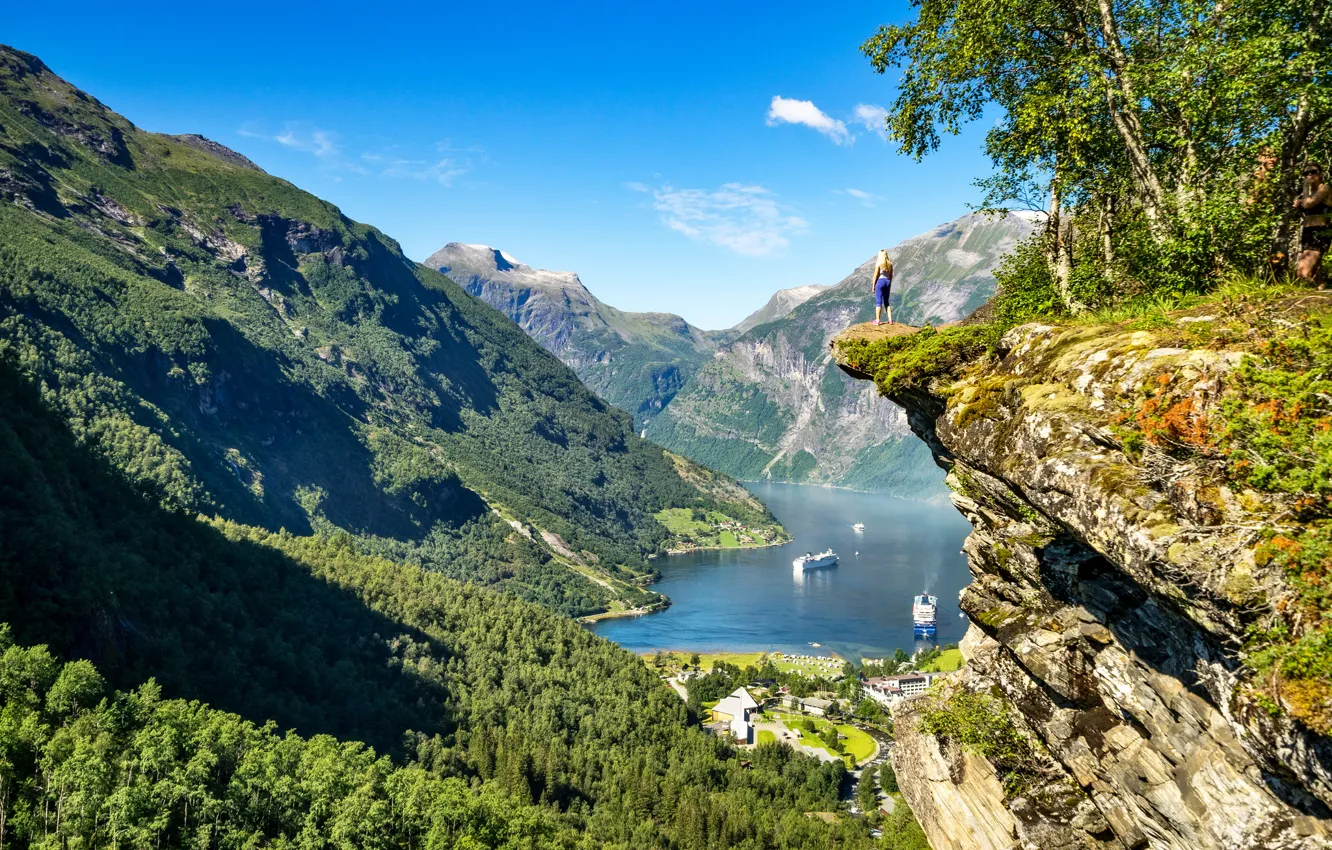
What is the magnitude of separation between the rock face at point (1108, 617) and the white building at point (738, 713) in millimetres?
97561

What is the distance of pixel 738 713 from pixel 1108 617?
10736cm

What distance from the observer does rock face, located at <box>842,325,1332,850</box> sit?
8.84 m

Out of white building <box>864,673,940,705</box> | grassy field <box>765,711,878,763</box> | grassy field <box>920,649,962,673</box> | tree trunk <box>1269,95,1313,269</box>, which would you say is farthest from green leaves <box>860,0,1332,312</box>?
grassy field <box>920,649,962,673</box>

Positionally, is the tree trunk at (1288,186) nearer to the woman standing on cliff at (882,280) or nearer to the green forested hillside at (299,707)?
the woman standing on cliff at (882,280)

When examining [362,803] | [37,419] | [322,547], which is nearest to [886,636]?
[322,547]

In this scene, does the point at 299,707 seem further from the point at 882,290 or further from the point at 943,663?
the point at 943,663

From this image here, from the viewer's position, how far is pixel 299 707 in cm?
7369

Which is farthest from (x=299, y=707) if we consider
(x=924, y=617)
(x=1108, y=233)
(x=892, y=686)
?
(x=924, y=617)

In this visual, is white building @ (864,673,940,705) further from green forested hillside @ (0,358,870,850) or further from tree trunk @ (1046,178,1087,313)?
tree trunk @ (1046,178,1087,313)

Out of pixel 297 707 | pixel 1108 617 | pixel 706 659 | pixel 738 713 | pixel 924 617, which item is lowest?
pixel 706 659

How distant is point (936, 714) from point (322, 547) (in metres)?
120

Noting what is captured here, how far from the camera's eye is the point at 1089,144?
15758 millimetres

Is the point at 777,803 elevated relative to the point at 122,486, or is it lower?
lower

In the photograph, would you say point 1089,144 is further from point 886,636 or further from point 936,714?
point 886,636
